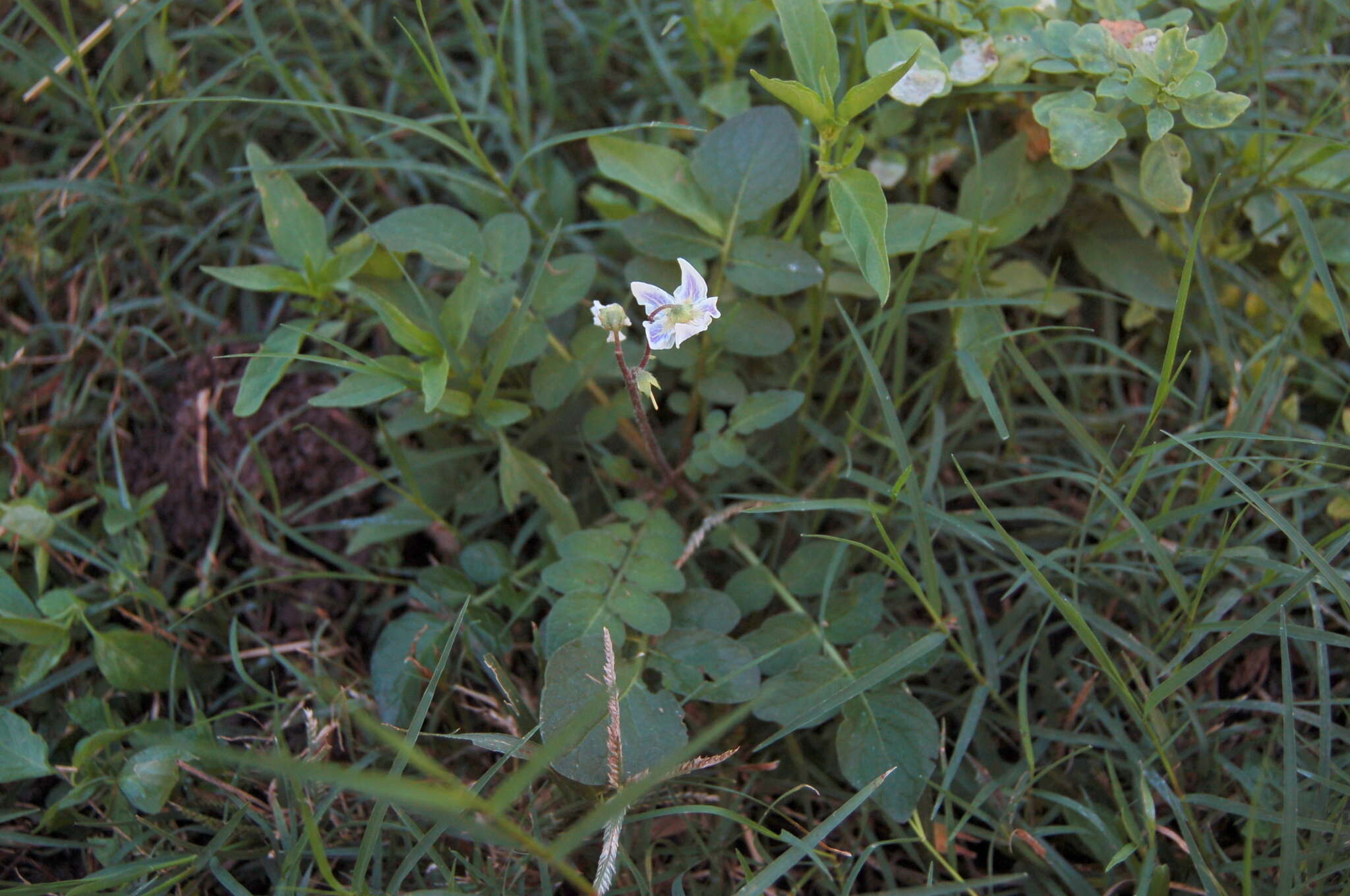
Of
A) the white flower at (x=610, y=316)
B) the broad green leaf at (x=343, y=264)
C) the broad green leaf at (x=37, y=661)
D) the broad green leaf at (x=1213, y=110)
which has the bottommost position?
the broad green leaf at (x=37, y=661)

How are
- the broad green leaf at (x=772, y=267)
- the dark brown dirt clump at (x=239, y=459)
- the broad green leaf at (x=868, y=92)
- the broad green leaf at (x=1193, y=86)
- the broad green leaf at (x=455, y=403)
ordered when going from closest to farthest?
the broad green leaf at (x=868, y=92), the broad green leaf at (x=1193, y=86), the broad green leaf at (x=455, y=403), the broad green leaf at (x=772, y=267), the dark brown dirt clump at (x=239, y=459)

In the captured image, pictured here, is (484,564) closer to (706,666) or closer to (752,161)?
(706,666)

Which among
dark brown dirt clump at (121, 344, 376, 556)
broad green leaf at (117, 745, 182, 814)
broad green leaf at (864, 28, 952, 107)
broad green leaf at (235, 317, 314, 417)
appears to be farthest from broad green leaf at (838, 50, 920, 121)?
broad green leaf at (117, 745, 182, 814)

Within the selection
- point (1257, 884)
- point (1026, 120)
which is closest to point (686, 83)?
point (1026, 120)

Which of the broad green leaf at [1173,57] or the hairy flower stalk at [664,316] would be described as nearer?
the hairy flower stalk at [664,316]

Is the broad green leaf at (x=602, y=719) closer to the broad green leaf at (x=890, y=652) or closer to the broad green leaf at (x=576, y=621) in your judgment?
the broad green leaf at (x=576, y=621)

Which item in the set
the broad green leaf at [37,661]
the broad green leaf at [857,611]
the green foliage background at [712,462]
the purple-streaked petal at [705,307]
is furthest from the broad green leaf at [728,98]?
the broad green leaf at [37,661]

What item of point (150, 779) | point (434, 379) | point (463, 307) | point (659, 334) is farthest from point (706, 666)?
point (150, 779)
